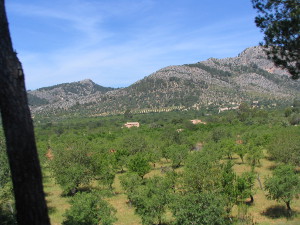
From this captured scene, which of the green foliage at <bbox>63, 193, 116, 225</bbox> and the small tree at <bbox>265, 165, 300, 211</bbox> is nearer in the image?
the green foliage at <bbox>63, 193, 116, 225</bbox>

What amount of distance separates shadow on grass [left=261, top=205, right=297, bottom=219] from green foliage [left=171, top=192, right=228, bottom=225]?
9.89 metres

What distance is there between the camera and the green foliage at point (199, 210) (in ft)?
58.0

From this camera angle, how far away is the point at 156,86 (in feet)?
633

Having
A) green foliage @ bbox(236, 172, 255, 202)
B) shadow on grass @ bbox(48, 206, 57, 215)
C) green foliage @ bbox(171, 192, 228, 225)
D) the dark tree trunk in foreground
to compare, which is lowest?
shadow on grass @ bbox(48, 206, 57, 215)

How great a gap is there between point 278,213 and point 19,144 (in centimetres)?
2747

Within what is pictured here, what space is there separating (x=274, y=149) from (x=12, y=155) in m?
42.9

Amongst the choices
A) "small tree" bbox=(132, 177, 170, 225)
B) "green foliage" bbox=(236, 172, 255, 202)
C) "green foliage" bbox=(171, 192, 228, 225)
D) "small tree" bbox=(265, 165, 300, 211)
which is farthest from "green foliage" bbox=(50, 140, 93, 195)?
"small tree" bbox=(265, 165, 300, 211)

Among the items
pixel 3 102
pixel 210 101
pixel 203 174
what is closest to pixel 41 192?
pixel 3 102

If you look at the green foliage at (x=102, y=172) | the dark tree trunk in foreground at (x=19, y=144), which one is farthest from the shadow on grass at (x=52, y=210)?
the dark tree trunk in foreground at (x=19, y=144)

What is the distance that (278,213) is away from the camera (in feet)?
85.5

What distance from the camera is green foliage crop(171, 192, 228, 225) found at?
1769cm

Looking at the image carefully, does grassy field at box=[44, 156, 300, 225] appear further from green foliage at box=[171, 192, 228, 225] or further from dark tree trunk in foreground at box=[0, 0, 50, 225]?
dark tree trunk in foreground at box=[0, 0, 50, 225]

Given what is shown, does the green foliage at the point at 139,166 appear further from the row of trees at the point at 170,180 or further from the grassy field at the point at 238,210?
the grassy field at the point at 238,210

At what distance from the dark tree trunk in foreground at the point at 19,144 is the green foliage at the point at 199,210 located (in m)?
15.0
